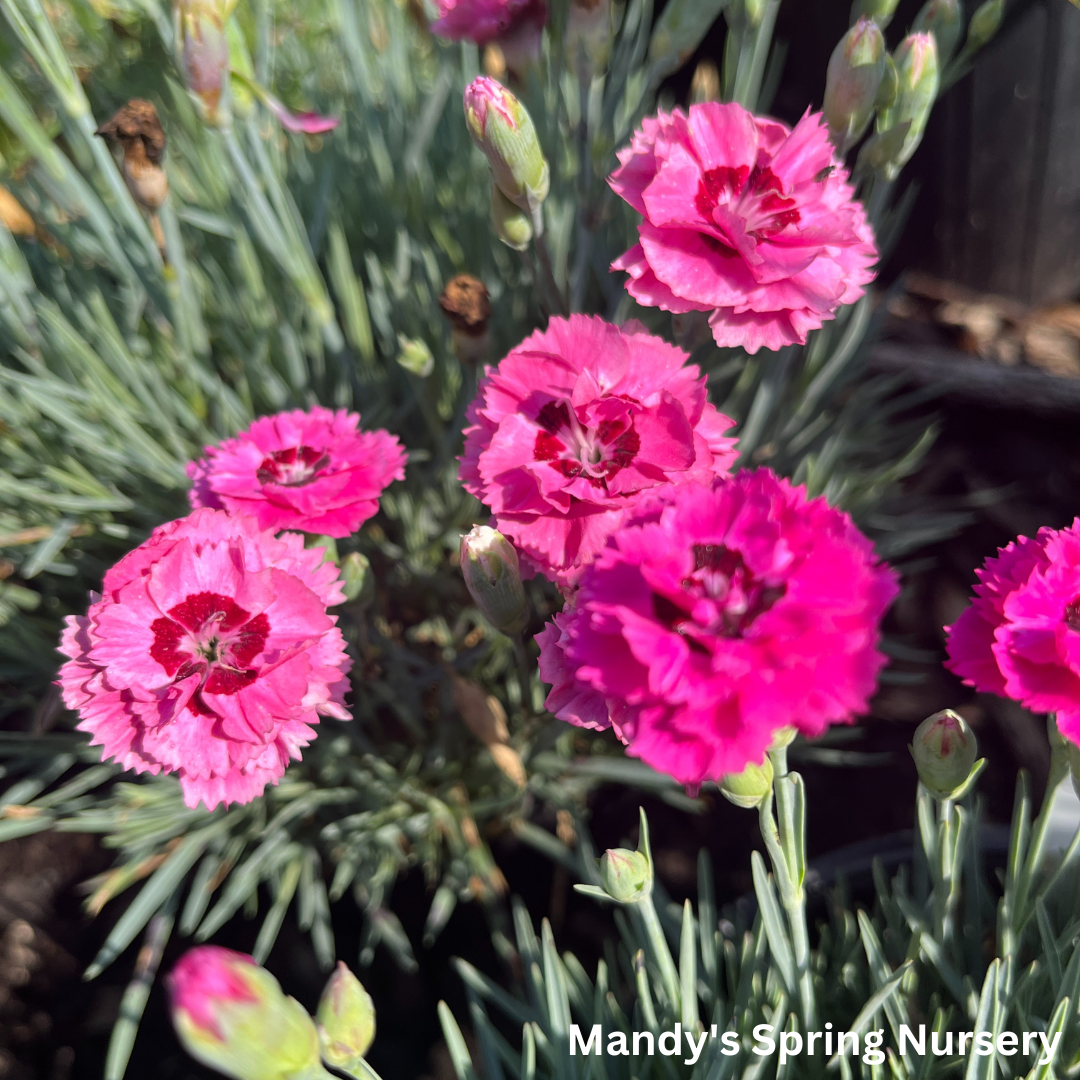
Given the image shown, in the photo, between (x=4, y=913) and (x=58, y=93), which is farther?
(x=4, y=913)

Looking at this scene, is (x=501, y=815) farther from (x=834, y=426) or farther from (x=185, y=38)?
(x=185, y=38)

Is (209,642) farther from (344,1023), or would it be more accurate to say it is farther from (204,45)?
(204,45)

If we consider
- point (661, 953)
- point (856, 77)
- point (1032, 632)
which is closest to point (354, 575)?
point (661, 953)

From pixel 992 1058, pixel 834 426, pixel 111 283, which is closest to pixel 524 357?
pixel 992 1058

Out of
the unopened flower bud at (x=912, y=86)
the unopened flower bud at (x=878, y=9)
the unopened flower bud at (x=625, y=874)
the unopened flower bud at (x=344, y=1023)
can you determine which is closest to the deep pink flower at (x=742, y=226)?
the unopened flower bud at (x=912, y=86)

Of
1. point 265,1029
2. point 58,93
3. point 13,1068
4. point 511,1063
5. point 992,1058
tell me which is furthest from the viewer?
point 13,1068

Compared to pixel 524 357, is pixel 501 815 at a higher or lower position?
lower

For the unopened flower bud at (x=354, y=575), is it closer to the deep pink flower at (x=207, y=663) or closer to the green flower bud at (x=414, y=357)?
the deep pink flower at (x=207, y=663)
